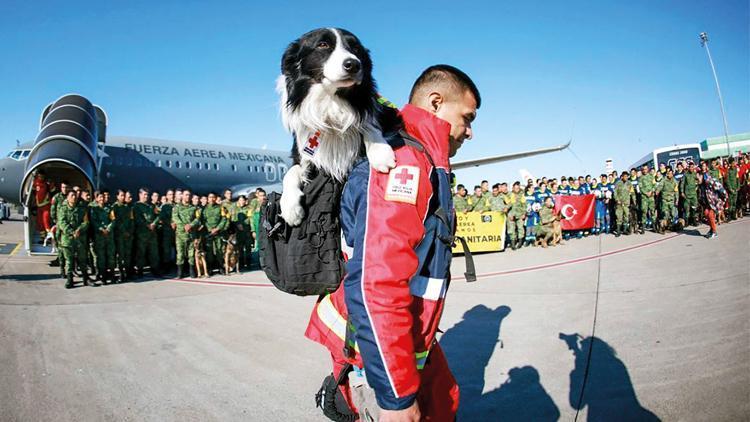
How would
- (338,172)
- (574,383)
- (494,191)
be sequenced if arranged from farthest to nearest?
(494,191) → (574,383) → (338,172)

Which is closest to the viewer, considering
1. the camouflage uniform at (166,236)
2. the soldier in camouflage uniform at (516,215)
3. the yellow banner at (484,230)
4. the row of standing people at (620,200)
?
the camouflage uniform at (166,236)

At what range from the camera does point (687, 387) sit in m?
2.61

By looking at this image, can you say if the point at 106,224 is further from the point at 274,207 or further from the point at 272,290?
the point at 274,207

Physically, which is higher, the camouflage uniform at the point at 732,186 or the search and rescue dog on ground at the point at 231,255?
the camouflage uniform at the point at 732,186

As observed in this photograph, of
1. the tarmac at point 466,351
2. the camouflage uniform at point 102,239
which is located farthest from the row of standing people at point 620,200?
the camouflage uniform at point 102,239

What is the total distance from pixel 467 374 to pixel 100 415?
271cm

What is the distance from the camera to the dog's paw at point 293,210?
1.39 m

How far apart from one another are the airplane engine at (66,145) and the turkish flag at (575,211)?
13.8 meters

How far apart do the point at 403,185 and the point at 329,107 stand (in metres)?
0.43

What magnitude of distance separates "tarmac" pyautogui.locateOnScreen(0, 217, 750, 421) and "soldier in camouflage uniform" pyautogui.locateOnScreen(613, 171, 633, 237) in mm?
Answer: 5439

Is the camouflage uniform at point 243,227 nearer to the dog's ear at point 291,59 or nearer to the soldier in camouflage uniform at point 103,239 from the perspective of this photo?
the soldier in camouflage uniform at point 103,239

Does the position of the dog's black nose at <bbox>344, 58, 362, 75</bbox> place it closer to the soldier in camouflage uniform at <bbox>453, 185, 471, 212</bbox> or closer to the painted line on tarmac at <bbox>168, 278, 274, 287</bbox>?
the painted line on tarmac at <bbox>168, 278, 274, 287</bbox>

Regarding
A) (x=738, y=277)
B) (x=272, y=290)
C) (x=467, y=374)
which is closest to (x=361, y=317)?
(x=467, y=374)

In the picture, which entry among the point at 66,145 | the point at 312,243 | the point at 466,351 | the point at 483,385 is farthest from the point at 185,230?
the point at 312,243
